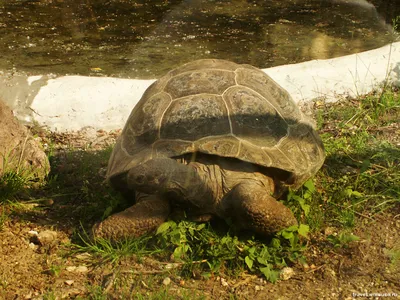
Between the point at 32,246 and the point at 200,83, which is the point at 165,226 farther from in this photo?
the point at 200,83

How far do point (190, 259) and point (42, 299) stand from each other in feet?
2.84

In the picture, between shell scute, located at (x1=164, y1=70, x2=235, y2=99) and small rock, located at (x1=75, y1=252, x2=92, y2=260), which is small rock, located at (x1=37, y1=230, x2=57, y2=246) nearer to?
small rock, located at (x1=75, y1=252, x2=92, y2=260)

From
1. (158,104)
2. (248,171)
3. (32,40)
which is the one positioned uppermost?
(158,104)

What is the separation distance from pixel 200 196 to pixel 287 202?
66 cm

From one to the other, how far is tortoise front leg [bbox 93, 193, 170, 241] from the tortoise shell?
0.28 meters

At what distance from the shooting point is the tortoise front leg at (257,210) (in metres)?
3.37

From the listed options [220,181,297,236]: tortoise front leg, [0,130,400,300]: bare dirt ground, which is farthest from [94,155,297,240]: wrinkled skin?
[0,130,400,300]: bare dirt ground

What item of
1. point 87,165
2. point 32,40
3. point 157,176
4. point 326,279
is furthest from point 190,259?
point 32,40

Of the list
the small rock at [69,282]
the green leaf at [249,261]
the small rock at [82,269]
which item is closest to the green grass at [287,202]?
the green leaf at [249,261]

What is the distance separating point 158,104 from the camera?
3.83 meters

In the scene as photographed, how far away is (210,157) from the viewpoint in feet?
11.8

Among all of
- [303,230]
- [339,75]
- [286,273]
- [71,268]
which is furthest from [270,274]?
[339,75]

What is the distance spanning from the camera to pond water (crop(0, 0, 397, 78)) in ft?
23.0

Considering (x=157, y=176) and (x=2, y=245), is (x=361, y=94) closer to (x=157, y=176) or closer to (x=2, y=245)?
(x=157, y=176)
